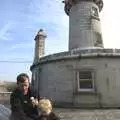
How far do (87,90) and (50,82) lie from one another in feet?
9.13

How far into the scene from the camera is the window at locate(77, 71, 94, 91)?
18.2 metres

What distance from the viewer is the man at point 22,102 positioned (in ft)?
13.4

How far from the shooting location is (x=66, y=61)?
1884 centimetres

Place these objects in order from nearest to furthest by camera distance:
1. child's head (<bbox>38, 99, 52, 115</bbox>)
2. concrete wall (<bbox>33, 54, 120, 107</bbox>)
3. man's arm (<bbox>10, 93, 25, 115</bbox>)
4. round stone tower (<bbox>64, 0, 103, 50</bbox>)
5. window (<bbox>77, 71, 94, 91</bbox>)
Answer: child's head (<bbox>38, 99, 52, 115</bbox>), man's arm (<bbox>10, 93, 25, 115</bbox>), concrete wall (<bbox>33, 54, 120, 107</bbox>), window (<bbox>77, 71, 94, 91</bbox>), round stone tower (<bbox>64, 0, 103, 50</bbox>)

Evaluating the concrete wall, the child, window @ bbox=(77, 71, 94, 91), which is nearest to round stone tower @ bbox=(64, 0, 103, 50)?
the concrete wall

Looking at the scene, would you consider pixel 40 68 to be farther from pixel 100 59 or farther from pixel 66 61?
pixel 100 59

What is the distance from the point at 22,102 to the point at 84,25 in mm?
17867


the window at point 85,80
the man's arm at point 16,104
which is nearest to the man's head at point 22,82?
the man's arm at point 16,104

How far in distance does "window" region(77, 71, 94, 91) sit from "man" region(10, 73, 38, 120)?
14.1 m

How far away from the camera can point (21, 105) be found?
4117mm

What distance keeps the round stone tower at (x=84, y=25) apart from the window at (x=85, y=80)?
3.31 meters

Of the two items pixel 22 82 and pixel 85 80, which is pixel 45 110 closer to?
pixel 22 82

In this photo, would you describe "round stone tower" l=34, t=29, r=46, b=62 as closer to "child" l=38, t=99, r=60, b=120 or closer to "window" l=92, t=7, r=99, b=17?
"window" l=92, t=7, r=99, b=17

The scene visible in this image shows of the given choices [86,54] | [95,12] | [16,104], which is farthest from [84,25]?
[16,104]
